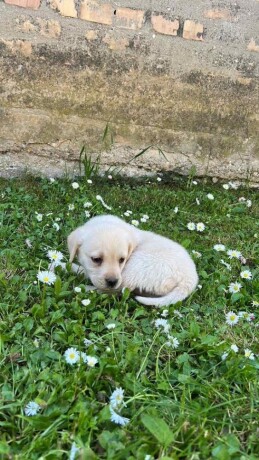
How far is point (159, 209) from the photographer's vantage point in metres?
4.04

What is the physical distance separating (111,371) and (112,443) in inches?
14.3

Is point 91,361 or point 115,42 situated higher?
point 115,42

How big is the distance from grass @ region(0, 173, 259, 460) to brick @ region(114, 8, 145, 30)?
1.74 meters

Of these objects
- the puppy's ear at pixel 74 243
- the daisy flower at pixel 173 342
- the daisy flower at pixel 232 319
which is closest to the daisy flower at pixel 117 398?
the daisy flower at pixel 173 342

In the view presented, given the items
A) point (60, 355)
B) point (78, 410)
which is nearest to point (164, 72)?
point (60, 355)

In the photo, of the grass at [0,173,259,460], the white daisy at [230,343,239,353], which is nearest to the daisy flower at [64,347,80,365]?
the grass at [0,173,259,460]

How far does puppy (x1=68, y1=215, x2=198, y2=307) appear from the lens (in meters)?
2.72

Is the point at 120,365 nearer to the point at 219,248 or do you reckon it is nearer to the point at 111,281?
the point at 111,281

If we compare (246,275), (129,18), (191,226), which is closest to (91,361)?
(246,275)

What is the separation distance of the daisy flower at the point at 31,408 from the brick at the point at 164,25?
3324 mm

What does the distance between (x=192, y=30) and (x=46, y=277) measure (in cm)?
269

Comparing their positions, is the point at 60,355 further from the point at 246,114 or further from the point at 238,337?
the point at 246,114

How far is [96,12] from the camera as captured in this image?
4.04 metres

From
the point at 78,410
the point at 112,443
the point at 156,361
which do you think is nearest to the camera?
the point at 112,443
